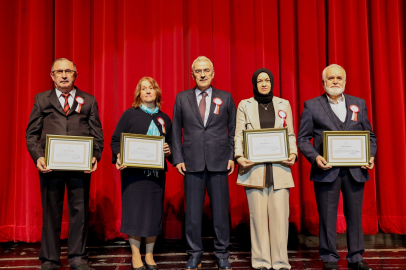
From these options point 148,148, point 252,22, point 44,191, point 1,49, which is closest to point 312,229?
point 148,148

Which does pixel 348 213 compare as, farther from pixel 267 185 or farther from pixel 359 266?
pixel 267 185

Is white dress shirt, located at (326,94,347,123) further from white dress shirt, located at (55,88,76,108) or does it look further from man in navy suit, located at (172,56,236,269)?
white dress shirt, located at (55,88,76,108)

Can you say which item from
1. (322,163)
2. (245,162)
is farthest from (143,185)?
(322,163)

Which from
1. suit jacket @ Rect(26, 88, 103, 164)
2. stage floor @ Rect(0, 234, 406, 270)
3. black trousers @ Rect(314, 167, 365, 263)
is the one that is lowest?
stage floor @ Rect(0, 234, 406, 270)

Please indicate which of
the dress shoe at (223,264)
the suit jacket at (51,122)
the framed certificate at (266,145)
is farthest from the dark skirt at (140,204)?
the framed certificate at (266,145)

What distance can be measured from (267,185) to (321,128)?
2.06ft

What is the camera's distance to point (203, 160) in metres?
2.55

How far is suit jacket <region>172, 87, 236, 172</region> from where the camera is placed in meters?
2.56

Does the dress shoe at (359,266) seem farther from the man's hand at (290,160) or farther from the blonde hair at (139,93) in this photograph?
the blonde hair at (139,93)

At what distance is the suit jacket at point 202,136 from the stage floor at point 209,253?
83 cm

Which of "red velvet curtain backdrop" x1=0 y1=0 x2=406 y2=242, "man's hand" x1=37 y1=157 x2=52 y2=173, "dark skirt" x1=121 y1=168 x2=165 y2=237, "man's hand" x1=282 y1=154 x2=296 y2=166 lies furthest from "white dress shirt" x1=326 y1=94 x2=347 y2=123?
"man's hand" x1=37 y1=157 x2=52 y2=173

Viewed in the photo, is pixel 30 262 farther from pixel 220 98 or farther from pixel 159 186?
pixel 220 98

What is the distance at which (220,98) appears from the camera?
2678 millimetres

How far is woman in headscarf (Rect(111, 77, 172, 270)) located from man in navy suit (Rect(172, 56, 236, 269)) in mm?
183
